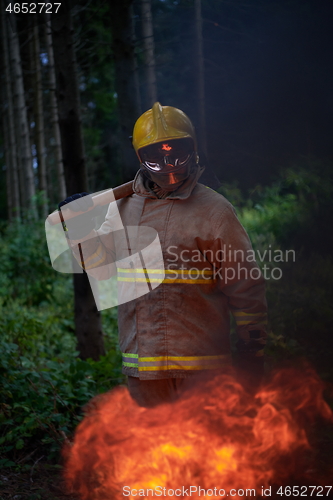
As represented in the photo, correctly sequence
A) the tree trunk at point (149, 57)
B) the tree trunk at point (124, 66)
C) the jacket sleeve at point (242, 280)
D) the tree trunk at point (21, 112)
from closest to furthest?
the jacket sleeve at point (242, 280) → the tree trunk at point (124, 66) → the tree trunk at point (149, 57) → the tree trunk at point (21, 112)

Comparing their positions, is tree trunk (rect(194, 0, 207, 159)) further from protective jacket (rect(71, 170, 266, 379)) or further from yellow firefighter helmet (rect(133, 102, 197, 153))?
protective jacket (rect(71, 170, 266, 379))

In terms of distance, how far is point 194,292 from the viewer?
8.73ft

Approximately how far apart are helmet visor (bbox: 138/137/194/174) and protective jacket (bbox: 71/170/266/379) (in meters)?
0.12

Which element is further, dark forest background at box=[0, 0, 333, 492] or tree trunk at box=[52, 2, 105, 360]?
tree trunk at box=[52, 2, 105, 360]

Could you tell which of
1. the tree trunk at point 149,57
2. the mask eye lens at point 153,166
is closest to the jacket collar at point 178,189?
the mask eye lens at point 153,166

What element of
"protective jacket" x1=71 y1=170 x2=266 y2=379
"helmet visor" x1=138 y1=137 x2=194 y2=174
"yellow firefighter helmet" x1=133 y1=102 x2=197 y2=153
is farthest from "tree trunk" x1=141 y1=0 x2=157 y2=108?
"protective jacket" x1=71 y1=170 x2=266 y2=379

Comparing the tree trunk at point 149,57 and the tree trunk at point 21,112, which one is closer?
the tree trunk at point 149,57

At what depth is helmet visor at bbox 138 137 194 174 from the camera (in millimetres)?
2672

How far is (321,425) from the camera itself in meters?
3.40

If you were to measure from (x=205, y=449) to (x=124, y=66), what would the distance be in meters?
3.76

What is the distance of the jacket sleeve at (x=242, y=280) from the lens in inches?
101

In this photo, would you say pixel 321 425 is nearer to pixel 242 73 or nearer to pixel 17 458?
pixel 17 458

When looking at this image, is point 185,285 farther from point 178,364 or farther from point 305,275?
point 305,275

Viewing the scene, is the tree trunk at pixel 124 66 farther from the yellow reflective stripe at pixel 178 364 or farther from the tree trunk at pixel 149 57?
the yellow reflective stripe at pixel 178 364
